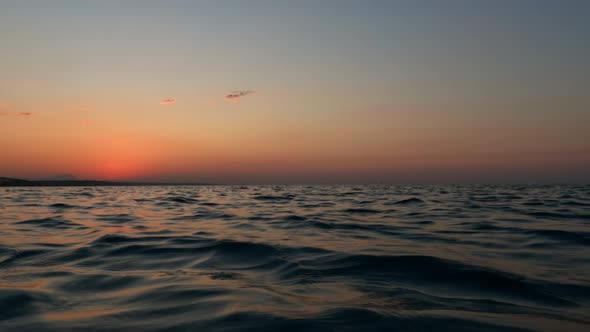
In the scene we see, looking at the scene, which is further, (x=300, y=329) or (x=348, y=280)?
(x=348, y=280)

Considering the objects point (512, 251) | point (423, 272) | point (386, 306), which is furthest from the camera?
point (512, 251)

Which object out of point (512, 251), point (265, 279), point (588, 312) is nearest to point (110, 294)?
point (265, 279)

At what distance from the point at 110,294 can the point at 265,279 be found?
1.85 meters

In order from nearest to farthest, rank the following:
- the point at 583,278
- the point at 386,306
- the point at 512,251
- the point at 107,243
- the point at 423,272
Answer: the point at 386,306 → the point at 583,278 → the point at 423,272 → the point at 512,251 → the point at 107,243

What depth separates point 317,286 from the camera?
4.57 m

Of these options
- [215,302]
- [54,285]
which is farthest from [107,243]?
[215,302]

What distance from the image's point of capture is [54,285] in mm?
4625

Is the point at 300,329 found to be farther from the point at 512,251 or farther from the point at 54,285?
the point at 512,251

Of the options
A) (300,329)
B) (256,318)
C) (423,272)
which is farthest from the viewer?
(423,272)

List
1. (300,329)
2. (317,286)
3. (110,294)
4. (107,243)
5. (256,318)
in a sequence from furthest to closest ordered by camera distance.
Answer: (107,243), (317,286), (110,294), (256,318), (300,329)

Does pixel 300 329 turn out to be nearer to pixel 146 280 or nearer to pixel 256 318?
pixel 256 318

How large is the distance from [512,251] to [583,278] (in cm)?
195

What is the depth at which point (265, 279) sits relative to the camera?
4992 millimetres

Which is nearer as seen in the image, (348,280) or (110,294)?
(110,294)
